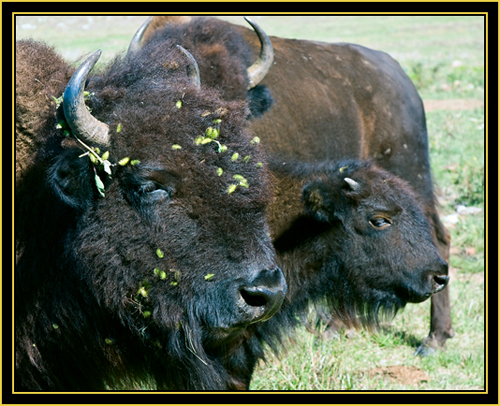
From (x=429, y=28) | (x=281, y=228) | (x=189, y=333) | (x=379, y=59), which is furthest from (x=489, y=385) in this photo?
(x=429, y=28)

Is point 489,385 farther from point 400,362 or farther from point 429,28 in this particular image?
point 429,28

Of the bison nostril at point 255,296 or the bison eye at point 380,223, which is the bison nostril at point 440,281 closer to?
the bison eye at point 380,223

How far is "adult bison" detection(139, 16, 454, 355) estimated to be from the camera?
18.6 feet

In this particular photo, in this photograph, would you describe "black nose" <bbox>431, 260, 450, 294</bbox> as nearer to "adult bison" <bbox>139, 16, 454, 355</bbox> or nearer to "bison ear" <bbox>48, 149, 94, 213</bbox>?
"adult bison" <bbox>139, 16, 454, 355</bbox>

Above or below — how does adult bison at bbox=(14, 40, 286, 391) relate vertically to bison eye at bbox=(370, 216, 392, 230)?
above

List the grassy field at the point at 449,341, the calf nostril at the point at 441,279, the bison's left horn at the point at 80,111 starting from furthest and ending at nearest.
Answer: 1. the grassy field at the point at 449,341
2. the calf nostril at the point at 441,279
3. the bison's left horn at the point at 80,111

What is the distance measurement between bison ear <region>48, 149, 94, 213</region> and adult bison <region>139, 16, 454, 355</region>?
2166 millimetres

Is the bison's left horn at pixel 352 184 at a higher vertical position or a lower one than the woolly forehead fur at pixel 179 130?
lower

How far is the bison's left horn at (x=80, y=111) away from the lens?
2.98 metres

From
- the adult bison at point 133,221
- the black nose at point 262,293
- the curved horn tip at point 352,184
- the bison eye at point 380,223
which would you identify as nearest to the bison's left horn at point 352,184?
the curved horn tip at point 352,184

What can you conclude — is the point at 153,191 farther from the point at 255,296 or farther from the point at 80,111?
the point at 255,296

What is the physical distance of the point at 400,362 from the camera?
5926 mm

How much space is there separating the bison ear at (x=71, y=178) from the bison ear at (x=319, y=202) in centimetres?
212

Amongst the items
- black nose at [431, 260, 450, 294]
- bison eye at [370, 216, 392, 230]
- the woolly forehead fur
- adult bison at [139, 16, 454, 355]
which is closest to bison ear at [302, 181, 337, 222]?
bison eye at [370, 216, 392, 230]
